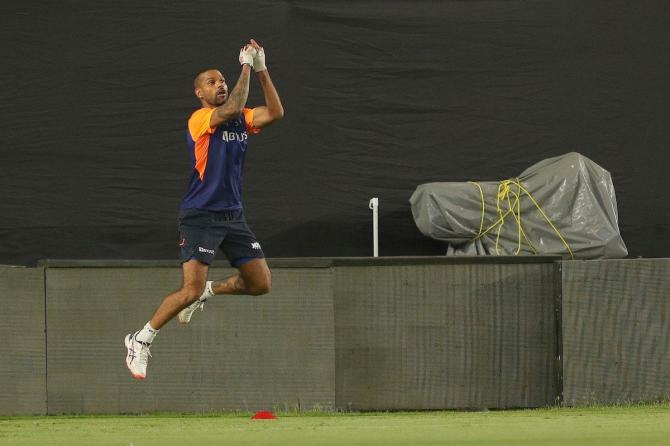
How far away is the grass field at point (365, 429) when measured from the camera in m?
6.84

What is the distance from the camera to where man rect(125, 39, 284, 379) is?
809cm

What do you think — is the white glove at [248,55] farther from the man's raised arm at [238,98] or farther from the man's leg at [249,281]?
the man's leg at [249,281]

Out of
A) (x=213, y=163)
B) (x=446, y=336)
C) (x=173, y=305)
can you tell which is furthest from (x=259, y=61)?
(x=446, y=336)

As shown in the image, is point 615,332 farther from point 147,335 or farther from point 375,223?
point 147,335

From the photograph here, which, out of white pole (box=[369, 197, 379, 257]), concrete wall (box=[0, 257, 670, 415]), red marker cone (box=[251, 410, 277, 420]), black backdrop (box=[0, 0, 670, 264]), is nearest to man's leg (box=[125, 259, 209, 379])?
red marker cone (box=[251, 410, 277, 420])

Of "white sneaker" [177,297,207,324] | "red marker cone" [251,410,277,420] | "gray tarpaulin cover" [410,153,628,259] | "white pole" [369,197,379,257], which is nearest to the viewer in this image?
"white sneaker" [177,297,207,324]

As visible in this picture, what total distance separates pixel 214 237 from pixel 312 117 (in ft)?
11.2

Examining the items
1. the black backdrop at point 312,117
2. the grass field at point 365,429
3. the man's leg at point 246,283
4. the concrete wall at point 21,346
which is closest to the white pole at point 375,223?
the black backdrop at point 312,117

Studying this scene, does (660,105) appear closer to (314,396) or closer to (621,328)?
(621,328)

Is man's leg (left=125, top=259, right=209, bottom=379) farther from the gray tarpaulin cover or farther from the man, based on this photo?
the gray tarpaulin cover

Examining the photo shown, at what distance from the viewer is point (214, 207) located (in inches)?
322

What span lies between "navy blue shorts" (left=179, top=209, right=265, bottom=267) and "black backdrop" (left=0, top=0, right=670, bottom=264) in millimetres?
2975

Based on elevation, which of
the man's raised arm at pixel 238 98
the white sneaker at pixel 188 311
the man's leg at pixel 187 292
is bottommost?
the white sneaker at pixel 188 311

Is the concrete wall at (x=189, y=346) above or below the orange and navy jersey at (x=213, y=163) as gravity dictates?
below
